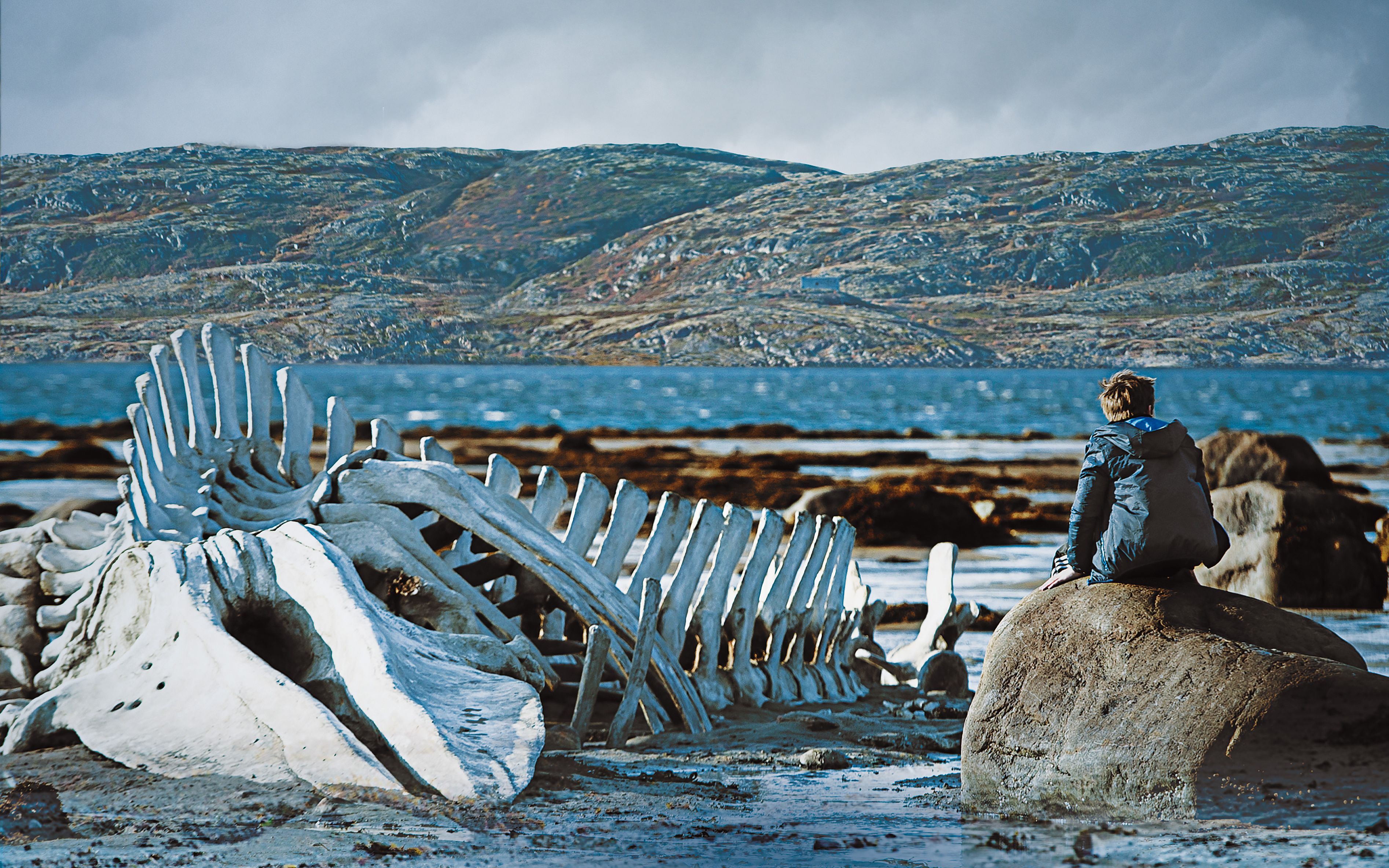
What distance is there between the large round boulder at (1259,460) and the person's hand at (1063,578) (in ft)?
37.6

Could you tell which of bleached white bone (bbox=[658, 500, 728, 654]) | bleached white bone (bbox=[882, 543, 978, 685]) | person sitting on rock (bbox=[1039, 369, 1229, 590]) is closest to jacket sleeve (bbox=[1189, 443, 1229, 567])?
person sitting on rock (bbox=[1039, 369, 1229, 590])

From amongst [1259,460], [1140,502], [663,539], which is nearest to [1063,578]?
[1140,502]

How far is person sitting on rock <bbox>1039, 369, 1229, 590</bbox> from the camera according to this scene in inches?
163

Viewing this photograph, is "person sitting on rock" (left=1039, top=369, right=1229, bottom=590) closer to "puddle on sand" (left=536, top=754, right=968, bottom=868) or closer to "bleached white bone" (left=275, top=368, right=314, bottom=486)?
"puddle on sand" (left=536, top=754, right=968, bottom=868)

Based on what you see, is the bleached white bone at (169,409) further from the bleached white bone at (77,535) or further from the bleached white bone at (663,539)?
the bleached white bone at (663,539)

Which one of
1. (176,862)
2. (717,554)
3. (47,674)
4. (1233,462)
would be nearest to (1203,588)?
(717,554)

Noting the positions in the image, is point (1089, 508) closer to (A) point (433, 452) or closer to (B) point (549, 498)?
(B) point (549, 498)

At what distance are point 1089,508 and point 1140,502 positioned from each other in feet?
0.66

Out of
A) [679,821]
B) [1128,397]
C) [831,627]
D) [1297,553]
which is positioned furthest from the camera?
[1297,553]

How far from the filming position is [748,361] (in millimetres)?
191875

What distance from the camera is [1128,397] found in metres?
4.38

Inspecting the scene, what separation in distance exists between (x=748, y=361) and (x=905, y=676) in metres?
185

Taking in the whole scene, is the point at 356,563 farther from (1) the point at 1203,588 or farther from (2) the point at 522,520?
(1) the point at 1203,588

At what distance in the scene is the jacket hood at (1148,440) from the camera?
13.5 feet
